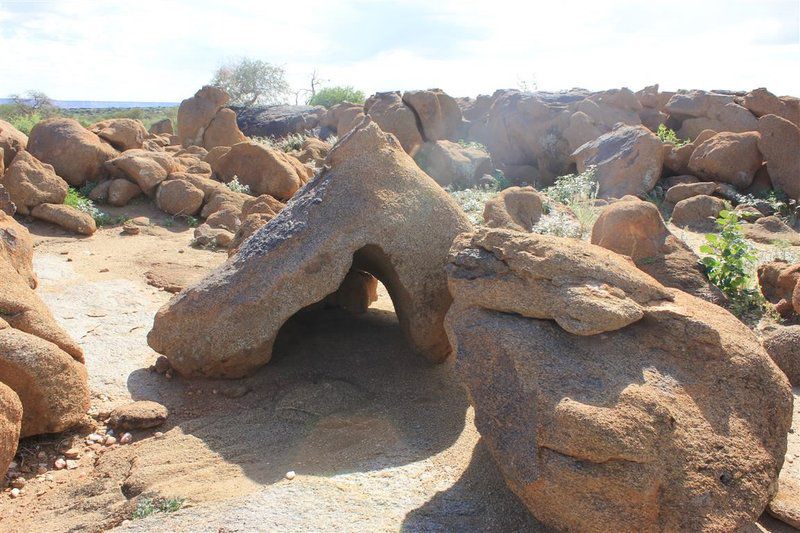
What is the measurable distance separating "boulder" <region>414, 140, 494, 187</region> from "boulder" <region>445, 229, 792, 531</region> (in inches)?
404

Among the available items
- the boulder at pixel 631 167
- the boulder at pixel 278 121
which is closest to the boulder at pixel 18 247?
the boulder at pixel 631 167

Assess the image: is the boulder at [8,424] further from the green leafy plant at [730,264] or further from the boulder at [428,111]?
the boulder at [428,111]

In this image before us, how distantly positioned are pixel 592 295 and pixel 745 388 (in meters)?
0.74

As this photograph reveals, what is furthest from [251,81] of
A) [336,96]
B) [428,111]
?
[428,111]

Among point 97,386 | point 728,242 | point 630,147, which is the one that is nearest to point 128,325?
point 97,386

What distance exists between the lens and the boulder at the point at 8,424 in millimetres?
3391

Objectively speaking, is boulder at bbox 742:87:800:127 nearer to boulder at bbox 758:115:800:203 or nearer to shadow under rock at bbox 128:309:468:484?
boulder at bbox 758:115:800:203

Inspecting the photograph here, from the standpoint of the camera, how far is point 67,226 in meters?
8.59

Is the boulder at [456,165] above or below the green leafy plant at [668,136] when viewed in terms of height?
below

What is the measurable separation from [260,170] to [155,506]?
820 centimetres

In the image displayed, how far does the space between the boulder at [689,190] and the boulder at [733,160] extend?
1.44ft

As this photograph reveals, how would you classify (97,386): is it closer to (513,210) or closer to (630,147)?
(513,210)

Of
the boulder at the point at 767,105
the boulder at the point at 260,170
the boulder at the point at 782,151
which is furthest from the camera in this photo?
the boulder at the point at 767,105

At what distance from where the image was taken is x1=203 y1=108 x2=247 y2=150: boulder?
611 inches
